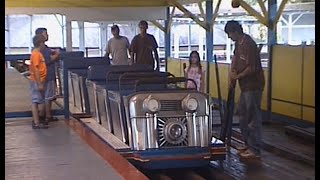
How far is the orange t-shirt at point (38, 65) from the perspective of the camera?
705 cm

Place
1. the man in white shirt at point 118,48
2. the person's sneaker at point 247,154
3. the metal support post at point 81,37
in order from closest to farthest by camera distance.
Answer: the person's sneaker at point 247,154, the man in white shirt at point 118,48, the metal support post at point 81,37

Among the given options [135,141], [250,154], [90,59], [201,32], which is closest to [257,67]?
[250,154]

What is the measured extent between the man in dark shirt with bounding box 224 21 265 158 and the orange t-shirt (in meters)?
2.05

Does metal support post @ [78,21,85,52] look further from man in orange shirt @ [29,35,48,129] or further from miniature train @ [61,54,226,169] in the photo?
miniature train @ [61,54,226,169]

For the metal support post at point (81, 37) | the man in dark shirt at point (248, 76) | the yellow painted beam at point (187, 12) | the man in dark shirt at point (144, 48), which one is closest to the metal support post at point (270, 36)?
the man in dark shirt at point (144, 48)

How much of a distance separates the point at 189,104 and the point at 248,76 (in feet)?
4.09

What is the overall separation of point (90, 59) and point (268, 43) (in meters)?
3.43

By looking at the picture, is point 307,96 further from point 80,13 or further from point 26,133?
point 80,13

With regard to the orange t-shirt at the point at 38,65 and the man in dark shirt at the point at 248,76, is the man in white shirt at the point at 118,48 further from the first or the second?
the man in dark shirt at the point at 248,76

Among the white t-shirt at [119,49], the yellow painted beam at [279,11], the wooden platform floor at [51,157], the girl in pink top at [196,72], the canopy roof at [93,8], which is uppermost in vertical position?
the canopy roof at [93,8]

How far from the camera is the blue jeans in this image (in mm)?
6863

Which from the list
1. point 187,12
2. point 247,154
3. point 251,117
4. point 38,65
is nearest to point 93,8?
point 187,12

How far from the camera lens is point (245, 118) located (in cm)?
705

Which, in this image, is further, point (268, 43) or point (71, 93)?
point (268, 43)
